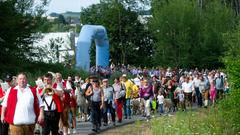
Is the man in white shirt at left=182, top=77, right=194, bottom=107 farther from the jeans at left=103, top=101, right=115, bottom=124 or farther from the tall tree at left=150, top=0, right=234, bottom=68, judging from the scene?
the tall tree at left=150, top=0, right=234, bottom=68

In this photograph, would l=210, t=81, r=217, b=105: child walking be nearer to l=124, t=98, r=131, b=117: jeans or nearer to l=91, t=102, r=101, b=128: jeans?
l=124, t=98, r=131, b=117: jeans

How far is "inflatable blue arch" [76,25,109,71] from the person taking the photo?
5047cm

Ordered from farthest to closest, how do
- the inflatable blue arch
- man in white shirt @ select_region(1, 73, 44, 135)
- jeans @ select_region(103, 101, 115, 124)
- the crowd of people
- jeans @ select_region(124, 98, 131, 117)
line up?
the inflatable blue arch, jeans @ select_region(124, 98, 131, 117), jeans @ select_region(103, 101, 115, 124), the crowd of people, man in white shirt @ select_region(1, 73, 44, 135)

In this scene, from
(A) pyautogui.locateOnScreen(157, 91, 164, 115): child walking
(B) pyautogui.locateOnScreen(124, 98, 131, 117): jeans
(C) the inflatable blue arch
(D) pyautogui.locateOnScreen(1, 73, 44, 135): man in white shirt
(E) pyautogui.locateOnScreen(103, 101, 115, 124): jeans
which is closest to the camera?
(D) pyautogui.locateOnScreen(1, 73, 44, 135): man in white shirt

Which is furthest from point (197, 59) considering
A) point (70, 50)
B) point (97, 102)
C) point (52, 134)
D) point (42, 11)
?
point (52, 134)

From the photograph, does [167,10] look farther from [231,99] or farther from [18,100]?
[18,100]

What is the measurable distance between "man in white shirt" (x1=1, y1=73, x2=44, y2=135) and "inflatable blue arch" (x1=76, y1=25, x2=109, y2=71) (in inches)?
1364

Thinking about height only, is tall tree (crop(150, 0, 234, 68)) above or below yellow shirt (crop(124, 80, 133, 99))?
above

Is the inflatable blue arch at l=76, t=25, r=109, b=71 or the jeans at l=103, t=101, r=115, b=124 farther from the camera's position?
the inflatable blue arch at l=76, t=25, r=109, b=71

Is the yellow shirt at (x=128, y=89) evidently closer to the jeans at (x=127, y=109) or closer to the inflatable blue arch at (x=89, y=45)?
the jeans at (x=127, y=109)

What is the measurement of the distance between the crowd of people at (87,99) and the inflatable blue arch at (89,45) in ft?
12.0

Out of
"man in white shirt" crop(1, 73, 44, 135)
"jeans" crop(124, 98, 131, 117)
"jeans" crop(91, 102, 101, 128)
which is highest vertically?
"man in white shirt" crop(1, 73, 44, 135)

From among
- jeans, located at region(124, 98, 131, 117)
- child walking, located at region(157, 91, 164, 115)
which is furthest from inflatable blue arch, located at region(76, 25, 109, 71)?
jeans, located at region(124, 98, 131, 117)

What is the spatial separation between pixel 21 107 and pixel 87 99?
10.6 m
